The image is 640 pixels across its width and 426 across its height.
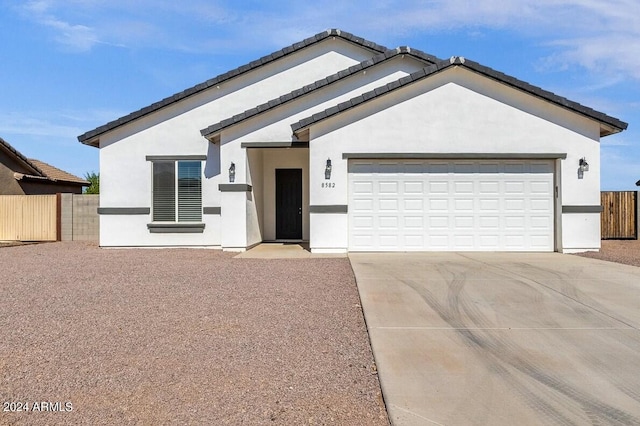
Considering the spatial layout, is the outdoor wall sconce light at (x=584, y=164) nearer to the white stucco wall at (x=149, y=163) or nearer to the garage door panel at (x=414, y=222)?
the garage door panel at (x=414, y=222)

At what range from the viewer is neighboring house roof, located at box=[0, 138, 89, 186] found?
26.3 m

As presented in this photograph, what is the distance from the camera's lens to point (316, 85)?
1684cm

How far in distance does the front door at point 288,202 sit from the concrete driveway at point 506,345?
337 inches

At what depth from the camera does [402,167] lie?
48.1ft

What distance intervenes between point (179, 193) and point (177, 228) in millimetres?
1138

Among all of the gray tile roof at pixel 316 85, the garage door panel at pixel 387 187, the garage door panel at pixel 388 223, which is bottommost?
the garage door panel at pixel 388 223

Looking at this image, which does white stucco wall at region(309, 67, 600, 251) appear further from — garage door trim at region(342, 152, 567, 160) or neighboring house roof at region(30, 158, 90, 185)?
neighboring house roof at region(30, 158, 90, 185)

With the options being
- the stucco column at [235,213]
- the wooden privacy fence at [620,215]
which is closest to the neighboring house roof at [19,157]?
the stucco column at [235,213]

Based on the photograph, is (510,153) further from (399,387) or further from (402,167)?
(399,387)

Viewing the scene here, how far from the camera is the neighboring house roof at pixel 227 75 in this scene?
56.4ft

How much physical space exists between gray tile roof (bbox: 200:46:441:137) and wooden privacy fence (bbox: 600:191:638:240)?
9.49 metres

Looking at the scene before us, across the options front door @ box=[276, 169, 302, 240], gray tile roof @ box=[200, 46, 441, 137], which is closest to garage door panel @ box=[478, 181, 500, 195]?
gray tile roof @ box=[200, 46, 441, 137]

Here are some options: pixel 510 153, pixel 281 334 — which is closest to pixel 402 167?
pixel 510 153

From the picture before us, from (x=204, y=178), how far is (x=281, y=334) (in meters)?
11.7
